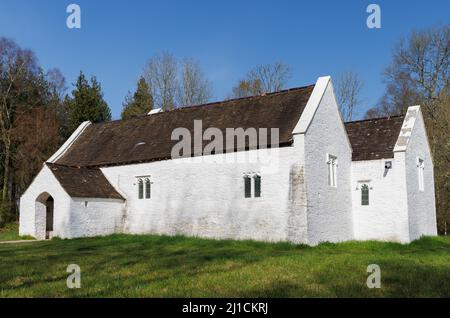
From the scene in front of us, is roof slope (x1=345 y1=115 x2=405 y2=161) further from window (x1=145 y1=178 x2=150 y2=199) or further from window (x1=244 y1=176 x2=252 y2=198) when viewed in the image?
window (x1=145 y1=178 x2=150 y2=199)

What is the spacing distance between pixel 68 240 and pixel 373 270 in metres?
16.0

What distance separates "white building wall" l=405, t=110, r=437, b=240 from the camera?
2483 centimetres

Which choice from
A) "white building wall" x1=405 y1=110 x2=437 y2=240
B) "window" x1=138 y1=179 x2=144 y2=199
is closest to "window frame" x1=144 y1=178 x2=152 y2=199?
"window" x1=138 y1=179 x2=144 y2=199

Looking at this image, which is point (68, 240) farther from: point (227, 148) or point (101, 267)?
point (101, 267)

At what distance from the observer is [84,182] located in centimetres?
2612

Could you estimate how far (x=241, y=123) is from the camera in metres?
25.4

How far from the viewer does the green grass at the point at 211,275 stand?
A: 9.85m

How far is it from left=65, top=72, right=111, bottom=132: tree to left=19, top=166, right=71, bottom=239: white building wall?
71.1 feet

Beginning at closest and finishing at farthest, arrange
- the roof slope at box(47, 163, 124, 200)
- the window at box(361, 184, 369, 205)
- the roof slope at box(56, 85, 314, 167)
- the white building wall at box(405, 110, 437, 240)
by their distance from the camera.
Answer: the roof slope at box(56, 85, 314, 167) → the white building wall at box(405, 110, 437, 240) → the roof slope at box(47, 163, 124, 200) → the window at box(361, 184, 369, 205)

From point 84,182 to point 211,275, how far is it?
52.6 feet

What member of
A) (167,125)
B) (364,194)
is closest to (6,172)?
(167,125)

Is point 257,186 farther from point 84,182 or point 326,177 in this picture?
point 84,182

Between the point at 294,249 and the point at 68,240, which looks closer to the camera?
the point at 294,249

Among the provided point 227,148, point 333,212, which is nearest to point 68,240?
point 227,148
